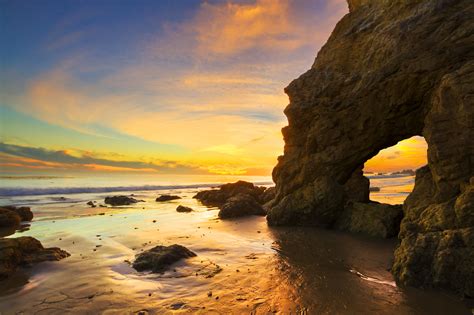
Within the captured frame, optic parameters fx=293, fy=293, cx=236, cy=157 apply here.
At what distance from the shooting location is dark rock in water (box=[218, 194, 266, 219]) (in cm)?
2303

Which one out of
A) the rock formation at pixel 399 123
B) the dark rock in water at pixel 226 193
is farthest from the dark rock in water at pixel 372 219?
the dark rock in water at pixel 226 193

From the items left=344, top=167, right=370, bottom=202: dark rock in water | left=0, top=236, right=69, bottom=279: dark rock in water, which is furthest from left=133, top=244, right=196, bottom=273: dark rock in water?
left=344, top=167, right=370, bottom=202: dark rock in water

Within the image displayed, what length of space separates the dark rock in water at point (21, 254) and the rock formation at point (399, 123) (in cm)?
1192

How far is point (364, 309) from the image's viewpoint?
21.6 ft

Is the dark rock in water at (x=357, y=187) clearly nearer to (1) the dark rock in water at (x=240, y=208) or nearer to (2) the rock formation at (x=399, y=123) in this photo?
(2) the rock formation at (x=399, y=123)

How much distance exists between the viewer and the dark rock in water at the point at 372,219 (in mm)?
14406

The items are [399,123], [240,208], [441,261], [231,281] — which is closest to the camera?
[441,261]

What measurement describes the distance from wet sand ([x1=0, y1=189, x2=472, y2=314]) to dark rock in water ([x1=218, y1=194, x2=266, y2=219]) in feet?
26.9

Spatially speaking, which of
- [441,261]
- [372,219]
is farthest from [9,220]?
[441,261]

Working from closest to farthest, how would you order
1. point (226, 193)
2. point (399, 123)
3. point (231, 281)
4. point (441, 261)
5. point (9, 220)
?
point (441, 261) → point (231, 281) → point (399, 123) → point (9, 220) → point (226, 193)

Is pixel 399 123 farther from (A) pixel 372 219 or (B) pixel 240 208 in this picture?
(B) pixel 240 208

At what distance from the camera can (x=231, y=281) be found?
338 inches

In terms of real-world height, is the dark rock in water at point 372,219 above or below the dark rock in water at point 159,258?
above

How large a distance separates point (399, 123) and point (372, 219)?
512 cm
